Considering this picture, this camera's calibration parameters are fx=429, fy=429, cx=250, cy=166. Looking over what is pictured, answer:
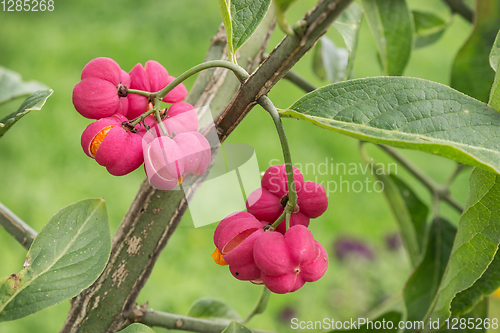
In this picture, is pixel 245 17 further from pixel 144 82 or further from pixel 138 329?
pixel 138 329

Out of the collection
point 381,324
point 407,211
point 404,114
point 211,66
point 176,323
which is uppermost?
point 211,66

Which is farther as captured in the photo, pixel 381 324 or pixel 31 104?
pixel 381 324

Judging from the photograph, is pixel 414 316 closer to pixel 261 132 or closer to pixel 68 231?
pixel 68 231

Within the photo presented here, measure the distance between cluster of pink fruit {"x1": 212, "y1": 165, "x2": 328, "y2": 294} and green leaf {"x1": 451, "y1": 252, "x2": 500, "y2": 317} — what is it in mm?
344

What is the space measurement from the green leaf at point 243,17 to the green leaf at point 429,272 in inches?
23.3

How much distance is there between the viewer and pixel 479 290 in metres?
0.70

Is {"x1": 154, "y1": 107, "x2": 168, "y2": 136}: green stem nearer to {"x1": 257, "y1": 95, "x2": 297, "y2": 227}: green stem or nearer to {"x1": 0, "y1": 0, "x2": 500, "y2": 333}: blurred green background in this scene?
{"x1": 257, "y1": 95, "x2": 297, "y2": 227}: green stem

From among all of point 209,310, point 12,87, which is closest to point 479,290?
point 209,310

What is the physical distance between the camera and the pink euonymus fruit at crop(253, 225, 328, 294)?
463 millimetres

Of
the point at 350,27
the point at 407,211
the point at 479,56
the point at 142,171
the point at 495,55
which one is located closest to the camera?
the point at 495,55

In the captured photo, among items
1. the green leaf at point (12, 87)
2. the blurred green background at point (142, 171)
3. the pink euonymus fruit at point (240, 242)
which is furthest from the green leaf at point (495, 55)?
the blurred green background at point (142, 171)

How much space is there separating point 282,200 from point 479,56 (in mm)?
668

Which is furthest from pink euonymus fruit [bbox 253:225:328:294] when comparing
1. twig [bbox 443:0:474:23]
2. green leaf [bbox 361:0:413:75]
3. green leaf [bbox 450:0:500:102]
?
twig [bbox 443:0:474:23]

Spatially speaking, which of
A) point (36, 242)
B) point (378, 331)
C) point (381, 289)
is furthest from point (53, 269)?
point (381, 289)
